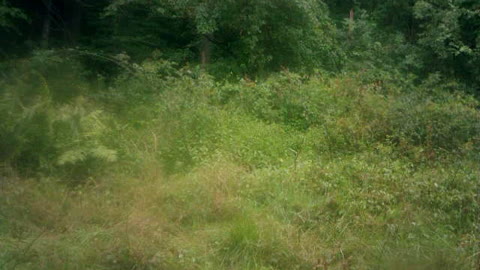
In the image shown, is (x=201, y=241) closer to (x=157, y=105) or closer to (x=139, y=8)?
(x=157, y=105)

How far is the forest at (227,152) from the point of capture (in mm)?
6430

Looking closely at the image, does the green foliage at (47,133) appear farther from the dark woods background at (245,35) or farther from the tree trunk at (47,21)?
the tree trunk at (47,21)

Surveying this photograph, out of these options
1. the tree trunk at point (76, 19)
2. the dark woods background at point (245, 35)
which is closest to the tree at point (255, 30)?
the dark woods background at point (245, 35)

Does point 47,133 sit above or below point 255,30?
below

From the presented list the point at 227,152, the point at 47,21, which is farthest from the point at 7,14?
the point at 227,152

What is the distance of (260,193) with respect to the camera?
25.9 ft

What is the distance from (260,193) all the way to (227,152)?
1648 millimetres

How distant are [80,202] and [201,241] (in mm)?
1677

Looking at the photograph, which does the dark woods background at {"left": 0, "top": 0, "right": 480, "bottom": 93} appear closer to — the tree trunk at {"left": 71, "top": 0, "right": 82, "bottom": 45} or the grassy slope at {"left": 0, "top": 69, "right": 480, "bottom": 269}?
the tree trunk at {"left": 71, "top": 0, "right": 82, "bottom": 45}

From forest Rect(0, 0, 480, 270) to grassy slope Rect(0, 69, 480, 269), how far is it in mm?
25

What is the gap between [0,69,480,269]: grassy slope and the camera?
627 centimetres

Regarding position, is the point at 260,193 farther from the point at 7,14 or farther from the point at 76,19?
the point at 76,19

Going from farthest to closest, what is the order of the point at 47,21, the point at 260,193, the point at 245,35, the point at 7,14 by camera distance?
the point at 47,21 < the point at 245,35 < the point at 7,14 < the point at 260,193

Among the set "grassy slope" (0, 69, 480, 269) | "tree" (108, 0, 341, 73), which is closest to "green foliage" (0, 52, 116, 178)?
"grassy slope" (0, 69, 480, 269)
